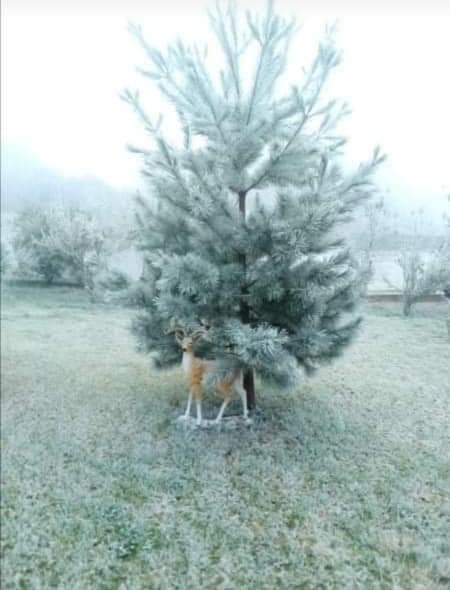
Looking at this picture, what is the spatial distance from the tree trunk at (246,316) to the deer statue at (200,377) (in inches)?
2.0

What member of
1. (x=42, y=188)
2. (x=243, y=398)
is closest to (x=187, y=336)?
(x=243, y=398)

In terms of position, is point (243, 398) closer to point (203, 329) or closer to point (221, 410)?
point (221, 410)

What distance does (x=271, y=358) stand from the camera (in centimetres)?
122

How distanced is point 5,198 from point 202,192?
1.24 meters

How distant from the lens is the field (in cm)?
98

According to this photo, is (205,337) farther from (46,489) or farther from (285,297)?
(46,489)

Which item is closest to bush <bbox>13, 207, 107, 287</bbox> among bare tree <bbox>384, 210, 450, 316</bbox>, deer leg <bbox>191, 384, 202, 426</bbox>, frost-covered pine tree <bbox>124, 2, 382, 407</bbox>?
frost-covered pine tree <bbox>124, 2, 382, 407</bbox>

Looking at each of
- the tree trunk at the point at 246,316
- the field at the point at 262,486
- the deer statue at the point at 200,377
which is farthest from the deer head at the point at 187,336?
the field at the point at 262,486

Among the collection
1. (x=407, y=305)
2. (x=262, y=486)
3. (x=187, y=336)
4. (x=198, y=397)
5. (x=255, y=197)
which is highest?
(x=255, y=197)

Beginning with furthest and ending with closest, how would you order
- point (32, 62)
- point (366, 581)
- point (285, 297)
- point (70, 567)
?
point (32, 62) < point (285, 297) < point (70, 567) < point (366, 581)

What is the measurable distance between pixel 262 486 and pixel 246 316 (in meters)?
0.56

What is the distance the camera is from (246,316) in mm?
1445

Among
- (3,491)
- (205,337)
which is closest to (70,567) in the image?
(3,491)

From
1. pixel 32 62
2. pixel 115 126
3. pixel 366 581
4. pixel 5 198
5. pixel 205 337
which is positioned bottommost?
pixel 366 581
